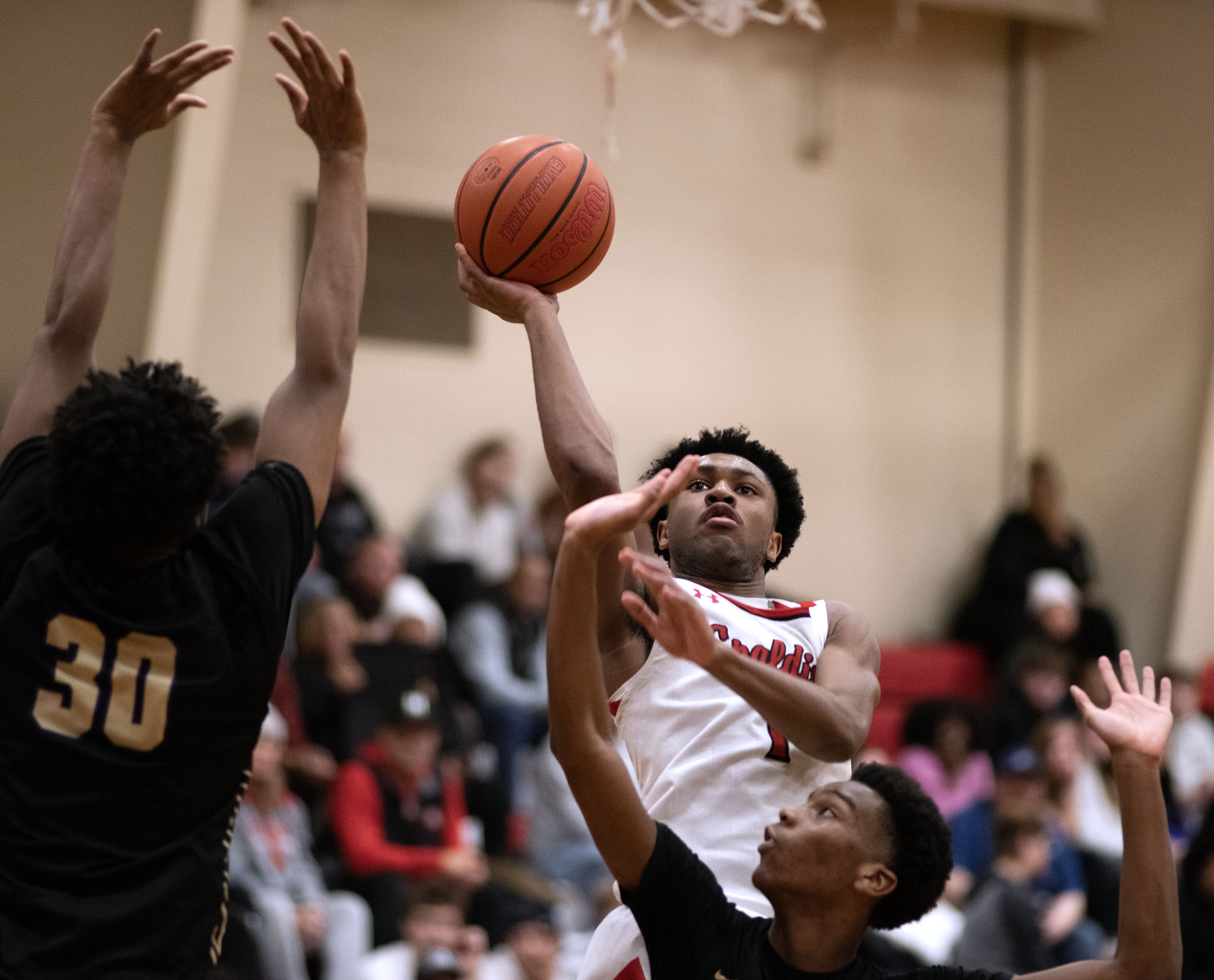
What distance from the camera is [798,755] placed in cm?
303

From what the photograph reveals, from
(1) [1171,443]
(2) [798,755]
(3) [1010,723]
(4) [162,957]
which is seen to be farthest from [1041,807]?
(4) [162,957]

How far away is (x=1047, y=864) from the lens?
7.49 meters

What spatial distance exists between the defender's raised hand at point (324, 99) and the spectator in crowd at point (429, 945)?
13.0 feet

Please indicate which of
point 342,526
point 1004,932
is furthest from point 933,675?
point 342,526

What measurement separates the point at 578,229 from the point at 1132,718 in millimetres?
1659

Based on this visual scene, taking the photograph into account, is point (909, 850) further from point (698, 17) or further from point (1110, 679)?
point (698, 17)

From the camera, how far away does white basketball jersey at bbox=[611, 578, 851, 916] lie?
2955 millimetres

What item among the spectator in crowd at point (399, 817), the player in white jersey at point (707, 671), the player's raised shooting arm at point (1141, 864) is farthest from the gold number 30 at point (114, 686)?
the spectator in crowd at point (399, 817)

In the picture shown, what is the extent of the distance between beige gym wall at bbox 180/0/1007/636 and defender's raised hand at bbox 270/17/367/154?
679 centimetres

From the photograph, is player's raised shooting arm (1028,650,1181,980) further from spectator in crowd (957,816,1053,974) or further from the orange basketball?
spectator in crowd (957,816,1053,974)

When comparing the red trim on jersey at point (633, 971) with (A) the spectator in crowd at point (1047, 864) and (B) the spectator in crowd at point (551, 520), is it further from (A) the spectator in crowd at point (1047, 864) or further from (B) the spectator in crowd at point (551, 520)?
(B) the spectator in crowd at point (551, 520)

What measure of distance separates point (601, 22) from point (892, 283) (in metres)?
7.16

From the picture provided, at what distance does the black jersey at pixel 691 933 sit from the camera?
2617 mm

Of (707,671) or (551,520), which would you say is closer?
(707,671)
